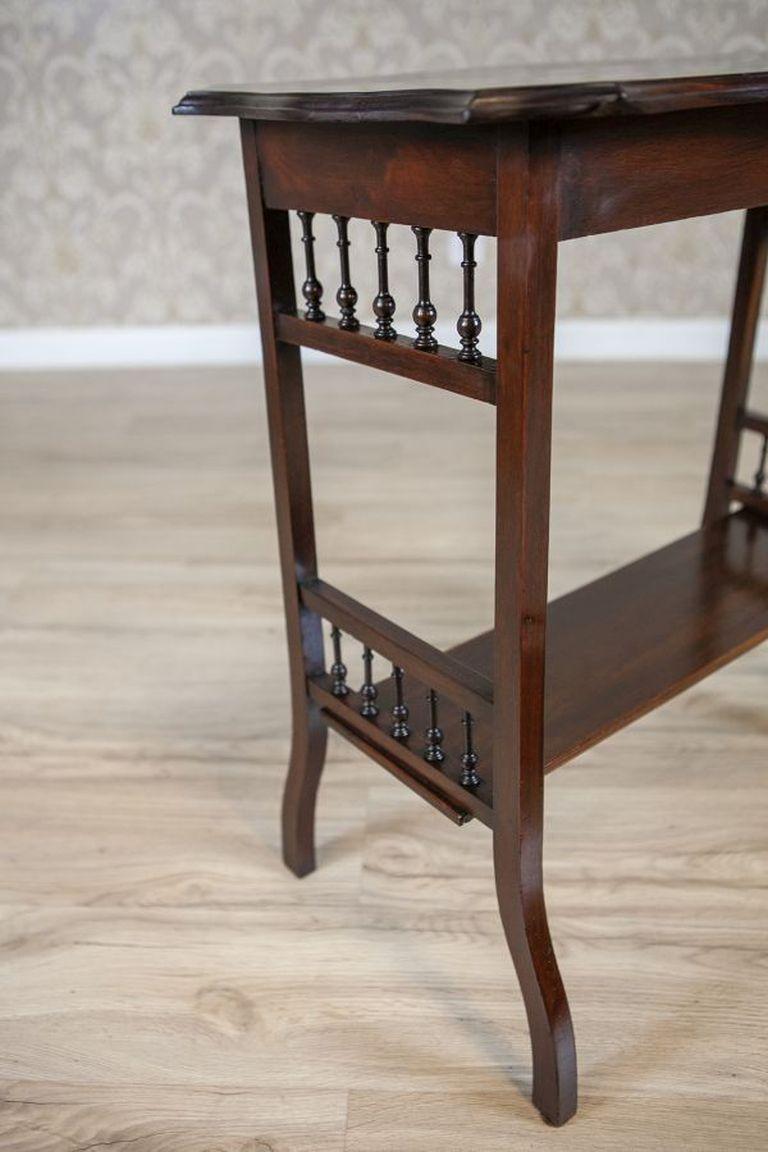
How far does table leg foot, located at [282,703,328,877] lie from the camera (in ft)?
4.23

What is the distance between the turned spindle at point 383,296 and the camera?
88cm

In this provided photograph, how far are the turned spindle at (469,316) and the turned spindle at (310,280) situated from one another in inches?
7.4

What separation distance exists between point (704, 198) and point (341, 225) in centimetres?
31

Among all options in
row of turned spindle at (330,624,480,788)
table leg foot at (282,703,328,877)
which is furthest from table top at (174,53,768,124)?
table leg foot at (282,703,328,877)

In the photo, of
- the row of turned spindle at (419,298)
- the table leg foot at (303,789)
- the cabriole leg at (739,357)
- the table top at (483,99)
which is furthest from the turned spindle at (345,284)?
the cabriole leg at (739,357)

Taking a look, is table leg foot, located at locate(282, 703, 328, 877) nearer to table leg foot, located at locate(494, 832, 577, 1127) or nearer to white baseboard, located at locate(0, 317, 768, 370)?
table leg foot, located at locate(494, 832, 577, 1127)

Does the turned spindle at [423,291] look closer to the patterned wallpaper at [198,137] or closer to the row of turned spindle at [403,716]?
the row of turned spindle at [403,716]

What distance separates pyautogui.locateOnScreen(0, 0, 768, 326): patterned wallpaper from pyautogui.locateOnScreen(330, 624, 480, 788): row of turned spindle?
229 centimetres

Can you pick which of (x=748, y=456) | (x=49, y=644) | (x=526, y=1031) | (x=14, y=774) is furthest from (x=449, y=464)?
(x=526, y=1031)

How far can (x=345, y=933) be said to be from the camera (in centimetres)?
128

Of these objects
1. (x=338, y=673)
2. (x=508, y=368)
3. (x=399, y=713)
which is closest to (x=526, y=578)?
(x=508, y=368)

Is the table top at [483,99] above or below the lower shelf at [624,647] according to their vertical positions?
above

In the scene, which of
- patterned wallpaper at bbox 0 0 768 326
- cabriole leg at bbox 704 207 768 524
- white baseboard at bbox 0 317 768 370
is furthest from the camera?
white baseboard at bbox 0 317 768 370

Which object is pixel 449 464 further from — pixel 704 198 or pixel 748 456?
pixel 704 198
